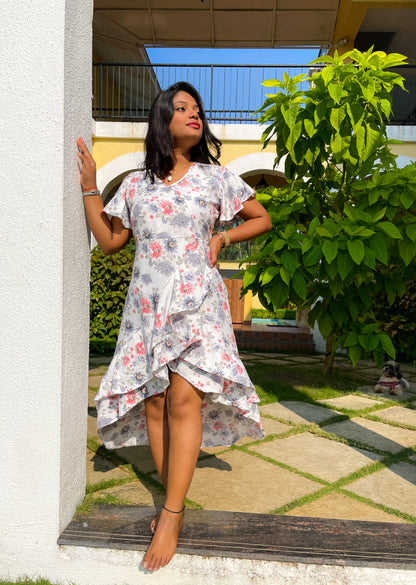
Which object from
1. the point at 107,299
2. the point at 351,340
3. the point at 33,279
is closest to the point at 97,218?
the point at 33,279

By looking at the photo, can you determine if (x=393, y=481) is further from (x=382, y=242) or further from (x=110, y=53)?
(x=110, y=53)


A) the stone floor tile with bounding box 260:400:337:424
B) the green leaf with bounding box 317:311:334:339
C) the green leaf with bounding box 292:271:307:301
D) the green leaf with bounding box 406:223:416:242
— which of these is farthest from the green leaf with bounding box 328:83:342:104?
the stone floor tile with bounding box 260:400:337:424

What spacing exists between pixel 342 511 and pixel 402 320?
4328mm

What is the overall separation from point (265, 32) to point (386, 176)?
7.55m

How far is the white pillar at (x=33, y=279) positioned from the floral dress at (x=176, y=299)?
0.28m

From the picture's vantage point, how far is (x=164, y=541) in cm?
163

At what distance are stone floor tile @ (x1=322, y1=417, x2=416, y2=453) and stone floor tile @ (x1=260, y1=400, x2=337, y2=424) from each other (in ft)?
0.58

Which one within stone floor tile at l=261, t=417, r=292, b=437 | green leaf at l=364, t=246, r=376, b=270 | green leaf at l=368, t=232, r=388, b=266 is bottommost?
stone floor tile at l=261, t=417, r=292, b=437

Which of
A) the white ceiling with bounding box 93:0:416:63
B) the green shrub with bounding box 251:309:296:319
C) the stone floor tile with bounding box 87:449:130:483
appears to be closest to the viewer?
the stone floor tile with bounding box 87:449:130:483

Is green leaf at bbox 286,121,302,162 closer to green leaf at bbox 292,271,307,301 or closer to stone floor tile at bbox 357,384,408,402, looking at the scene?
green leaf at bbox 292,271,307,301

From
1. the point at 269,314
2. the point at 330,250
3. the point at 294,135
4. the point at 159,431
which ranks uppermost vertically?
the point at 294,135

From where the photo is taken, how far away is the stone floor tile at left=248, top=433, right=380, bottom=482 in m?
2.59

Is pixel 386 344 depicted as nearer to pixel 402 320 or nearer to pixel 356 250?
pixel 356 250

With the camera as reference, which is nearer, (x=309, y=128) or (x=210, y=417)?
(x=210, y=417)
